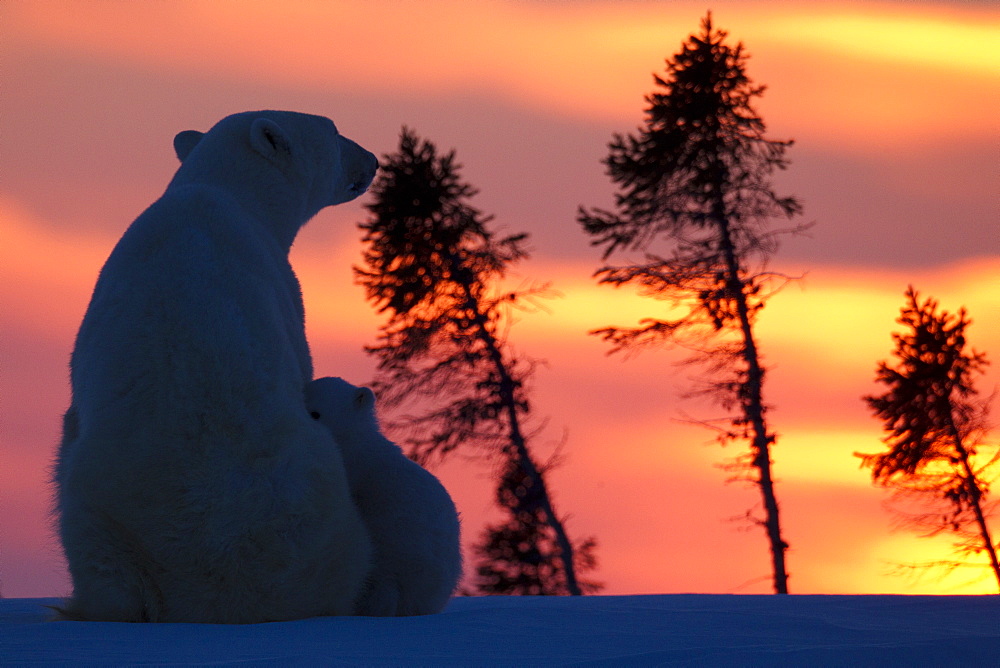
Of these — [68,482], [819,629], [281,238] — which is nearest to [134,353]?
[68,482]

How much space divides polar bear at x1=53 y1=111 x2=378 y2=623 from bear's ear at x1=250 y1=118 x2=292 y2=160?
800 mm

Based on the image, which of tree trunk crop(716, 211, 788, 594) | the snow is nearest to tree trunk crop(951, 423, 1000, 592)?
tree trunk crop(716, 211, 788, 594)

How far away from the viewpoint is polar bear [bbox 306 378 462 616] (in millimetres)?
4125

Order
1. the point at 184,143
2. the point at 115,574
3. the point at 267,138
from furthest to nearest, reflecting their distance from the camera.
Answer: the point at 184,143, the point at 267,138, the point at 115,574

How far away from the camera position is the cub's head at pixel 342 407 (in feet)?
13.5

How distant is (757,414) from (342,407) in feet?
40.4

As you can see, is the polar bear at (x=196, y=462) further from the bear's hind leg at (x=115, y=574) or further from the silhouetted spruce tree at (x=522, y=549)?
the silhouetted spruce tree at (x=522, y=549)

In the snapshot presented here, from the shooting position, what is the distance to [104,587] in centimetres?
372

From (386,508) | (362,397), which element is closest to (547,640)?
(386,508)

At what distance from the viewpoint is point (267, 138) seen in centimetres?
475

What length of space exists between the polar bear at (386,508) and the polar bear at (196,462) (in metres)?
0.15

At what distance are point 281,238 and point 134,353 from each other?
4.10 feet

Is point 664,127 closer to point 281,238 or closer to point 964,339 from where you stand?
point 964,339

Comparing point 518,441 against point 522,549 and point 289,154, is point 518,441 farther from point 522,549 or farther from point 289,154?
point 289,154
